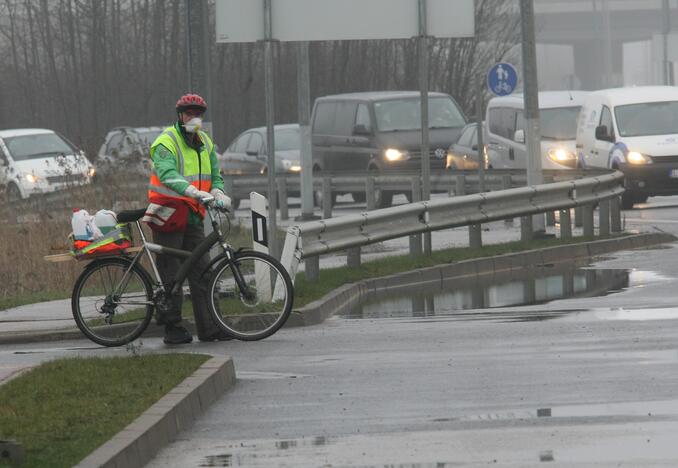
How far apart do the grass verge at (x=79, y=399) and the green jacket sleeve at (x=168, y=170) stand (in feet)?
6.56

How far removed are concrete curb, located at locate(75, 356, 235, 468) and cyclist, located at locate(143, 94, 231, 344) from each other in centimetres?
227

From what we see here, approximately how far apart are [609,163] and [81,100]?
30.2 meters

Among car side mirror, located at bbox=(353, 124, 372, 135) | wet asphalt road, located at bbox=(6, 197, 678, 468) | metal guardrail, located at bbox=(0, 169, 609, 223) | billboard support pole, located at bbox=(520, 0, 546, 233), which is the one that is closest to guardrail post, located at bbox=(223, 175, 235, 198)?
metal guardrail, located at bbox=(0, 169, 609, 223)

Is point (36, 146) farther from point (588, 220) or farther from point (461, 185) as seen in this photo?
point (588, 220)

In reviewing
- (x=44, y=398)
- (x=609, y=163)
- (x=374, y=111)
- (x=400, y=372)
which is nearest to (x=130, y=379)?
(x=44, y=398)

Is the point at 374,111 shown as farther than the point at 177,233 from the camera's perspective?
Yes

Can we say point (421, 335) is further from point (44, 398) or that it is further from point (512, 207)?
point (512, 207)

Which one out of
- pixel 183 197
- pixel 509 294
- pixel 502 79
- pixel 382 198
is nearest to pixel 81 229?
pixel 183 197

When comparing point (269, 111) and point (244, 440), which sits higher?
point (269, 111)

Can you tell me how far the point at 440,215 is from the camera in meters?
19.6

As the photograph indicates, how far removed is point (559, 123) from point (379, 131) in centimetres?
319

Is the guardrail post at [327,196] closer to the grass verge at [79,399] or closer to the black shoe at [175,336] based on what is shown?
the black shoe at [175,336]

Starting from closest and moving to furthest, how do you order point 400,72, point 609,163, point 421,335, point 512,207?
1. point 421,335
2. point 512,207
3. point 609,163
4. point 400,72

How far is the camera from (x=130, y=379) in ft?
34.4
